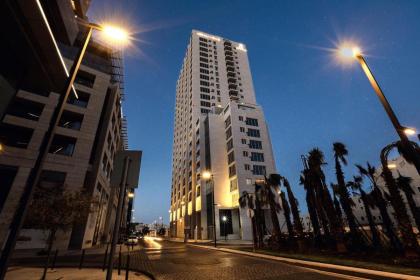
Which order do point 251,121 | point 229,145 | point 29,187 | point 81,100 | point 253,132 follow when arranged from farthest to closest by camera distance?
1. point 251,121
2. point 253,132
3. point 229,145
4. point 81,100
5. point 29,187

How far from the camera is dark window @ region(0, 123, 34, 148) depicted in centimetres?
2486

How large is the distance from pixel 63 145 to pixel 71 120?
4479 millimetres

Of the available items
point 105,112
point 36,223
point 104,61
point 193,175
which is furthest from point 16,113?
point 193,175

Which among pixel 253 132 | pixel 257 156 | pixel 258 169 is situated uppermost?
pixel 253 132

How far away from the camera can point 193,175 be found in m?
65.9

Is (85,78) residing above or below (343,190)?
above

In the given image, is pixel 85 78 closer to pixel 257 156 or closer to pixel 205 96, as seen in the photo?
pixel 257 156

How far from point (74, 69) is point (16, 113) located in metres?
30.2

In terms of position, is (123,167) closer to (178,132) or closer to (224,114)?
(224,114)

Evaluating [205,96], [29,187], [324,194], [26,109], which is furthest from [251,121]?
[29,187]

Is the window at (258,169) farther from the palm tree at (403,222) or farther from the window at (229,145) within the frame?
the palm tree at (403,222)

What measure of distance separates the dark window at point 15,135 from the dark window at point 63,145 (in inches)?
104

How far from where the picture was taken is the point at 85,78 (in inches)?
1341

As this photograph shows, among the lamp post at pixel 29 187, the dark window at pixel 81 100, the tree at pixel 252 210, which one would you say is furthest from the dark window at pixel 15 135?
the tree at pixel 252 210
